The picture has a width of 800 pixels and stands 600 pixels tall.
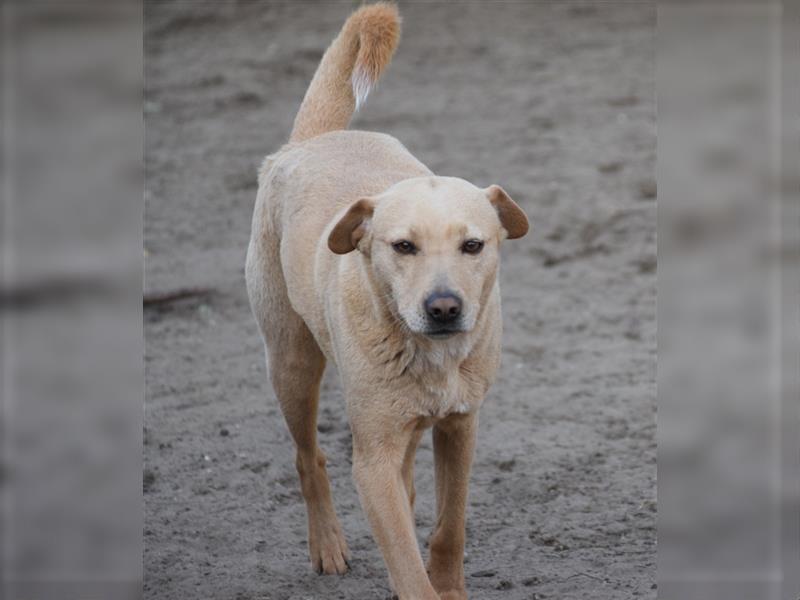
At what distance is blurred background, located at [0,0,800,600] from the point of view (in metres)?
1.11

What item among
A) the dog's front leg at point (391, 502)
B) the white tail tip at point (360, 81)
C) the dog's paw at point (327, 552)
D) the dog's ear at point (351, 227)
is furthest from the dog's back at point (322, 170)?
the dog's paw at point (327, 552)

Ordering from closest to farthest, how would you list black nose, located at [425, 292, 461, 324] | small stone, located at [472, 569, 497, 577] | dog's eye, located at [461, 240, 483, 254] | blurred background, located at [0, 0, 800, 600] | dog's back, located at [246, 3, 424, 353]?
blurred background, located at [0, 0, 800, 600] < black nose, located at [425, 292, 461, 324] < dog's eye, located at [461, 240, 483, 254] < dog's back, located at [246, 3, 424, 353] < small stone, located at [472, 569, 497, 577]

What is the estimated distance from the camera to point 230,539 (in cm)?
427

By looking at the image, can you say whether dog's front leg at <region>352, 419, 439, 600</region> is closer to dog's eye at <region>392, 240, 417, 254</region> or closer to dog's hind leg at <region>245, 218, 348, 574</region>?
dog's eye at <region>392, 240, 417, 254</region>

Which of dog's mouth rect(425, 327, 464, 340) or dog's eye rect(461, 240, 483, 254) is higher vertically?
dog's eye rect(461, 240, 483, 254)

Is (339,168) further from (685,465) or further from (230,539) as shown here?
(685,465)

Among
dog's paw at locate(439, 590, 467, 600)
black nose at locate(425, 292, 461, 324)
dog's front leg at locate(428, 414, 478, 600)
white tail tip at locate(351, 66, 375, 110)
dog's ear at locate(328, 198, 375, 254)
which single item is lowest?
dog's paw at locate(439, 590, 467, 600)

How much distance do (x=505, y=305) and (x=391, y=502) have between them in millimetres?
2963

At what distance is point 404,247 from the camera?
3102 mm

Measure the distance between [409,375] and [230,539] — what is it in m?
1.34

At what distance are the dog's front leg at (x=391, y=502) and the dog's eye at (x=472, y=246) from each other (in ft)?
1.75

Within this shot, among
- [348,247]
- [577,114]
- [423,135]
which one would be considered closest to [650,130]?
[577,114]

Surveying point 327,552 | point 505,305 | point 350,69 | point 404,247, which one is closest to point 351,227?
point 404,247

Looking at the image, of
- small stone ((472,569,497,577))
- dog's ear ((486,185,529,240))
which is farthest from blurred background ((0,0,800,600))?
dog's ear ((486,185,529,240))
